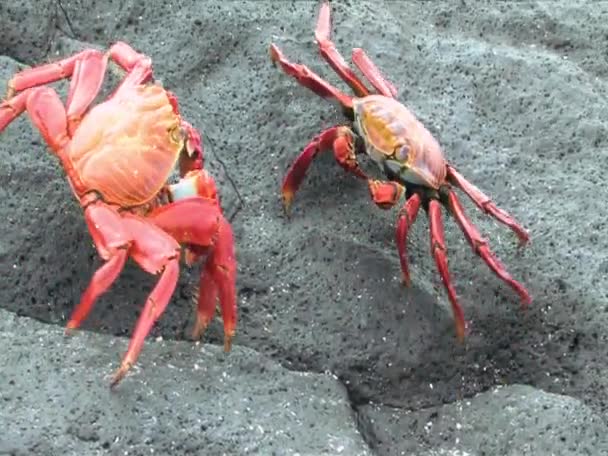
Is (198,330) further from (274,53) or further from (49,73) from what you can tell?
(274,53)

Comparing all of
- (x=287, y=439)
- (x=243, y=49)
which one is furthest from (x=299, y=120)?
(x=287, y=439)

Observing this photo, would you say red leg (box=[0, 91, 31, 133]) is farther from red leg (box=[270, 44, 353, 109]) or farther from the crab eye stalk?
the crab eye stalk

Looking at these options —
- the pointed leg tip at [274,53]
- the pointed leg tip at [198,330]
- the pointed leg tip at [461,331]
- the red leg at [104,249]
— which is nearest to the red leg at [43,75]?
the red leg at [104,249]

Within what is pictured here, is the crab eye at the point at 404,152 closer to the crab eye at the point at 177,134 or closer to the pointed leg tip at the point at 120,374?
the crab eye at the point at 177,134

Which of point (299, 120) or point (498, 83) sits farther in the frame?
point (498, 83)

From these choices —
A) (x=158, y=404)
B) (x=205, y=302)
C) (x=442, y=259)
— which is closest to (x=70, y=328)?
(x=158, y=404)

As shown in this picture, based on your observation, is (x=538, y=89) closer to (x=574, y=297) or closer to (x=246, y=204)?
(x=574, y=297)
